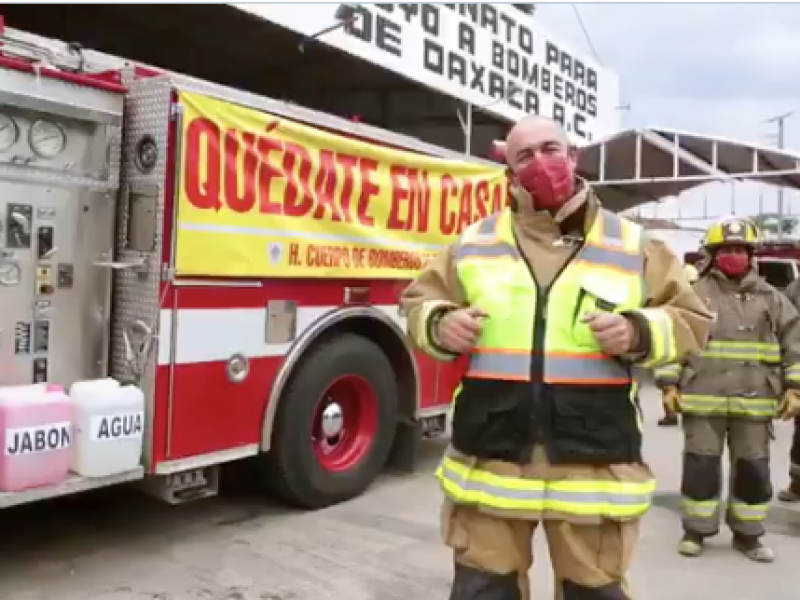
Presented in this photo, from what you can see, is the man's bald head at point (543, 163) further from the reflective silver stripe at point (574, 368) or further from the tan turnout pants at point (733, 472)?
the tan turnout pants at point (733, 472)

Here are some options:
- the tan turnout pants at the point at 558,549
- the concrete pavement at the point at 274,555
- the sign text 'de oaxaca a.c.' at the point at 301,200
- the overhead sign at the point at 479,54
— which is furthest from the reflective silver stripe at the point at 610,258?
the overhead sign at the point at 479,54

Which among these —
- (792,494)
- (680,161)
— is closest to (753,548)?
(792,494)

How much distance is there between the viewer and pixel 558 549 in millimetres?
2461

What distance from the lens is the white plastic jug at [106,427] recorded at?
12.1 ft

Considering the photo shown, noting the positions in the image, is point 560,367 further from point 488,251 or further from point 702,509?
point 702,509

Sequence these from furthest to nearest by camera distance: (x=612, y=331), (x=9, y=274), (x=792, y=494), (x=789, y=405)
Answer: (x=792, y=494)
(x=789, y=405)
(x=9, y=274)
(x=612, y=331)

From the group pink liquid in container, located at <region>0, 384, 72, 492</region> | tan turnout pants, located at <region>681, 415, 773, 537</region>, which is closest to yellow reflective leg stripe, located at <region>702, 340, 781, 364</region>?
tan turnout pants, located at <region>681, 415, 773, 537</region>

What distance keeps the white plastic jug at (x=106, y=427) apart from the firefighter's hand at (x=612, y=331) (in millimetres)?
2252

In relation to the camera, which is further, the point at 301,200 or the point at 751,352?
the point at 301,200

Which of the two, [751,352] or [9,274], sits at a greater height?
[9,274]

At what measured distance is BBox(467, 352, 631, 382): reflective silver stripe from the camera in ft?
7.84

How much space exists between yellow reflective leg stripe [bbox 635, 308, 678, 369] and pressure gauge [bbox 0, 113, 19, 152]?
8.64 feet

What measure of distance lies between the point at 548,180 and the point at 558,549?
102 centimetres

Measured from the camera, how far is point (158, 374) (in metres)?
3.94
